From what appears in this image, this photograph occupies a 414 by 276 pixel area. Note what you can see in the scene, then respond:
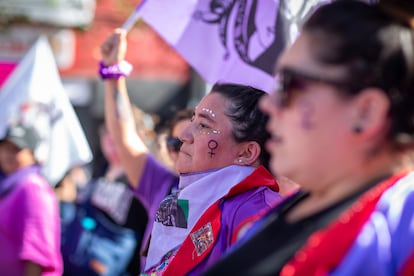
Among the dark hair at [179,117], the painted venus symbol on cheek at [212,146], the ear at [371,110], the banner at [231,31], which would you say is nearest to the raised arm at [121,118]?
the banner at [231,31]

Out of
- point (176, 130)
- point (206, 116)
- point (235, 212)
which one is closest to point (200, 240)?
point (235, 212)

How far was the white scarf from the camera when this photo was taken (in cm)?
251

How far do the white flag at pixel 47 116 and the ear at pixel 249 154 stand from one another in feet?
6.23

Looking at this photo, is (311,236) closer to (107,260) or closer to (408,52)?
(408,52)

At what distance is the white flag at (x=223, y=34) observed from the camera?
9.84 ft

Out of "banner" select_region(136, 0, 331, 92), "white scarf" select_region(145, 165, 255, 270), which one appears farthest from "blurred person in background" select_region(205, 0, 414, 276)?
"banner" select_region(136, 0, 331, 92)

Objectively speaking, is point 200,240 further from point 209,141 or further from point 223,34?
point 223,34

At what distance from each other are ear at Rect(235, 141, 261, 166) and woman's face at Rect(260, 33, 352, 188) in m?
1.01

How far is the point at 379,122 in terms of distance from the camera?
1517mm

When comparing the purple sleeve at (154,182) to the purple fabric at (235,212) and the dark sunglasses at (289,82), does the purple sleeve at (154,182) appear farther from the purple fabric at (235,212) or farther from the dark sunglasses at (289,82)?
the dark sunglasses at (289,82)

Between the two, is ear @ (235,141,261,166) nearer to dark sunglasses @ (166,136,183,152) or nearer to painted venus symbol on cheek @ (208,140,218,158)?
painted venus symbol on cheek @ (208,140,218,158)

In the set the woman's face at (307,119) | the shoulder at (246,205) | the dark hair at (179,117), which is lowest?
the dark hair at (179,117)

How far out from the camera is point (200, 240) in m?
2.36

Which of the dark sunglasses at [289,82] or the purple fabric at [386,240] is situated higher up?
the dark sunglasses at [289,82]
